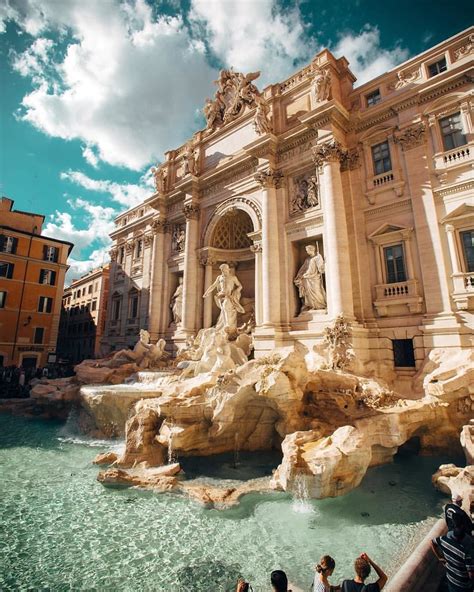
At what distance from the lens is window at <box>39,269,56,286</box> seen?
2592cm

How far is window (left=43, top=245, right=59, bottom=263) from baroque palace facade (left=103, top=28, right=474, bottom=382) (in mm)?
14037

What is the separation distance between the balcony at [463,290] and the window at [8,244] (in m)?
27.6

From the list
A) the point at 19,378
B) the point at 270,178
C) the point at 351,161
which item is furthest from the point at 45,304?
the point at 351,161

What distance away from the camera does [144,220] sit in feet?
80.5

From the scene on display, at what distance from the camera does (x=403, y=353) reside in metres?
12.1

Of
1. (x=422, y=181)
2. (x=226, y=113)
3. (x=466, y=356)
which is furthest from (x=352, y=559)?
(x=226, y=113)

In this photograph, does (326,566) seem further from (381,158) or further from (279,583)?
(381,158)

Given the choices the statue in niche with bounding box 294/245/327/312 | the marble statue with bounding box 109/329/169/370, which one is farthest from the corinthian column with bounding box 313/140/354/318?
the marble statue with bounding box 109/329/169/370

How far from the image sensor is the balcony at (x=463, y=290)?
10.5 metres

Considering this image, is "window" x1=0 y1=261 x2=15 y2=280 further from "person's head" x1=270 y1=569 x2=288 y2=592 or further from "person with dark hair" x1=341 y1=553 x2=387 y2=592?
"person with dark hair" x1=341 y1=553 x2=387 y2=592

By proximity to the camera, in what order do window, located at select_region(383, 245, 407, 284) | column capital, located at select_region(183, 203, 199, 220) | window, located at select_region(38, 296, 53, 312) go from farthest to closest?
window, located at select_region(38, 296, 53, 312)
column capital, located at select_region(183, 203, 199, 220)
window, located at select_region(383, 245, 407, 284)

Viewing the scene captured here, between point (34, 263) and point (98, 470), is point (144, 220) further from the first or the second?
point (98, 470)

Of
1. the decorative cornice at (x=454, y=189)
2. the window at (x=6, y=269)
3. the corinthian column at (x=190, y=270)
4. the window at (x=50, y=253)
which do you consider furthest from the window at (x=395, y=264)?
the window at (x=6, y=269)

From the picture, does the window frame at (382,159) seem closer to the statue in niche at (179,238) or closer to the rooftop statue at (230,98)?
the rooftop statue at (230,98)
